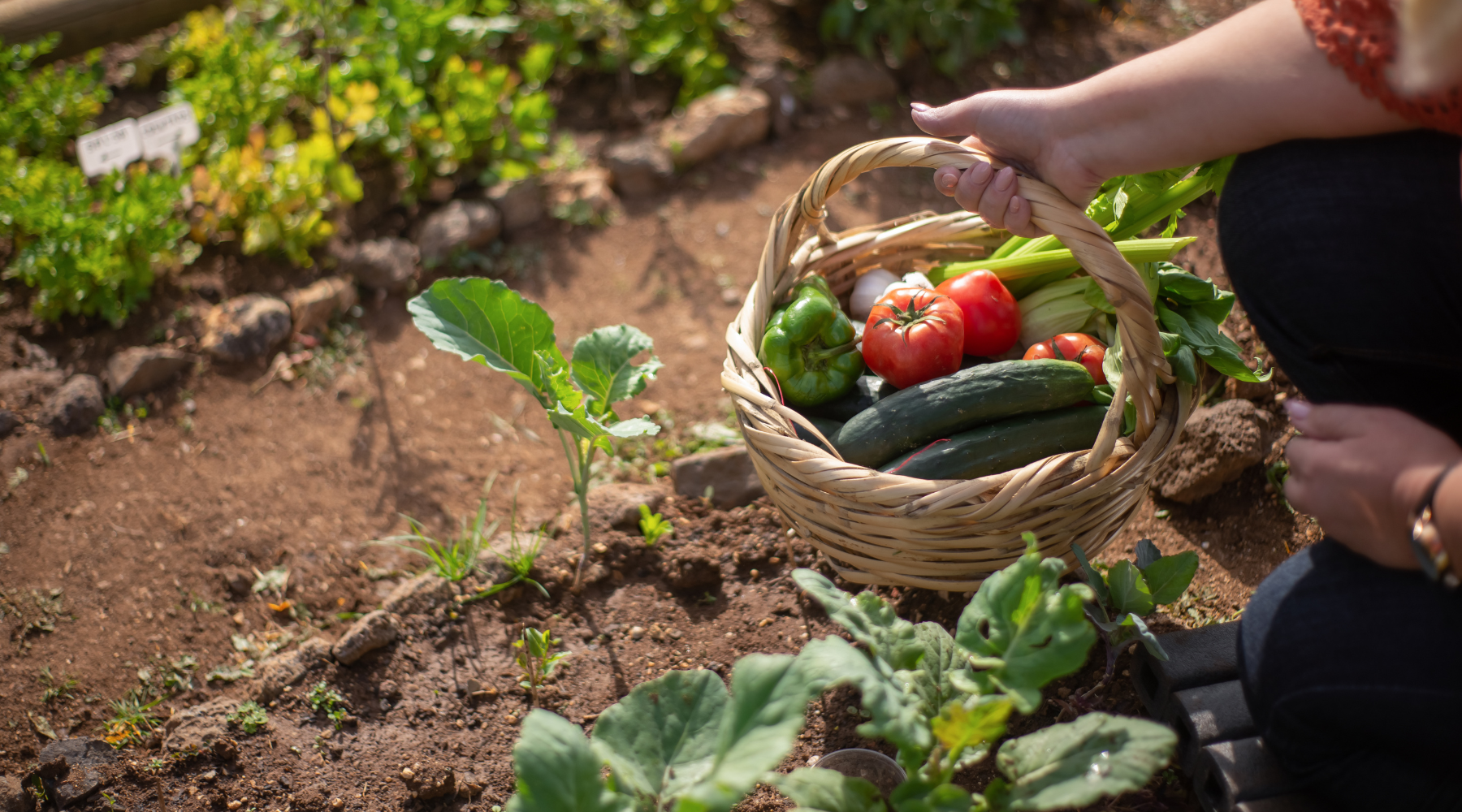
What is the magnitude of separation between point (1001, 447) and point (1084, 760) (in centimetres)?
69

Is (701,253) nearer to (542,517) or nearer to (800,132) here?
(800,132)

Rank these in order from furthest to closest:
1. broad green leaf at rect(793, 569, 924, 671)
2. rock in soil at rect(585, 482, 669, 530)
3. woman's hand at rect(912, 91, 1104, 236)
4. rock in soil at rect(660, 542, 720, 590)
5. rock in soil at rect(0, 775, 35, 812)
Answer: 1. rock in soil at rect(585, 482, 669, 530)
2. rock in soil at rect(660, 542, 720, 590)
3. rock in soil at rect(0, 775, 35, 812)
4. woman's hand at rect(912, 91, 1104, 236)
5. broad green leaf at rect(793, 569, 924, 671)

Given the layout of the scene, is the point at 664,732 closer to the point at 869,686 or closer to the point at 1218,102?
the point at 869,686

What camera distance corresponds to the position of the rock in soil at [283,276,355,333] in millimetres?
3174

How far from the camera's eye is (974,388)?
1852mm

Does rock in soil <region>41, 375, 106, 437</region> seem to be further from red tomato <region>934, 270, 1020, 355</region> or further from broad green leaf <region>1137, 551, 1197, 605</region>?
broad green leaf <region>1137, 551, 1197, 605</region>

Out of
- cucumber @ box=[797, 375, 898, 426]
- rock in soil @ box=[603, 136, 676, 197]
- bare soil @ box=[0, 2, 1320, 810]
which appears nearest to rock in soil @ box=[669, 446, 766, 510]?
bare soil @ box=[0, 2, 1320, 810]

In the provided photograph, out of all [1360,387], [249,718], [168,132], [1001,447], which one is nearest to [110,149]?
[168,132]

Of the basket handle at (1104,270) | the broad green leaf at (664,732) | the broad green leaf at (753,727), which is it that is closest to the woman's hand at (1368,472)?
the basket handle at (1104,270)

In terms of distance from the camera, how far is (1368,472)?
1.26m

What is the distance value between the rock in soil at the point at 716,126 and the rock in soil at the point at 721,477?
1.80 metres

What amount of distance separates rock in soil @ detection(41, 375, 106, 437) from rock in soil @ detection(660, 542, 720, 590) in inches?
80.8

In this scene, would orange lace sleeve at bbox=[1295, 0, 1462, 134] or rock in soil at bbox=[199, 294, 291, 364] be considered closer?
orange lace sleeve at bbox=[1295, 0, 1462, 134]

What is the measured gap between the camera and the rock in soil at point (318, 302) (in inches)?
125
